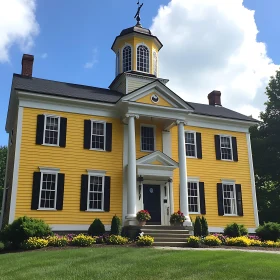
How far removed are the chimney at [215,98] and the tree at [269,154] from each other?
983 centimetres

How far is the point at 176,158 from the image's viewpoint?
70.5ft

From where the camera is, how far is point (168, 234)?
17.1 m

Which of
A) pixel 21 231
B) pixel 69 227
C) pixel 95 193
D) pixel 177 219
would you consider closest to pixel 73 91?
pixel 95 193

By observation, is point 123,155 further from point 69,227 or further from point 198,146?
point 198,146

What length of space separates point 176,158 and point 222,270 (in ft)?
38.8

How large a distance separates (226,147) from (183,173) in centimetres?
Result: 485

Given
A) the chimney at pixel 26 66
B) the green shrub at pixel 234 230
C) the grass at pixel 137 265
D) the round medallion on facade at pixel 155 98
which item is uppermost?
the chimney at pixel 26 66

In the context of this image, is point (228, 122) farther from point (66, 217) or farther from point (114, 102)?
point (66, 217)

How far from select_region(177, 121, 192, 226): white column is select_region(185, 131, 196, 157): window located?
1.61 metres

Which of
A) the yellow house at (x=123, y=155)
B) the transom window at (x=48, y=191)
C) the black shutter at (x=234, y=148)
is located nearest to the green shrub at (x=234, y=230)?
the yellow house at (x=123, y=155)

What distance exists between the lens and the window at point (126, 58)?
78.9ft

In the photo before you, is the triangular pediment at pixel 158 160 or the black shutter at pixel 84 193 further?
the triangular pediment at pixel 158 160

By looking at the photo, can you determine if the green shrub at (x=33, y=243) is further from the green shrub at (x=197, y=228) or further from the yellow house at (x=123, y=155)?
the green shrub at (x=197, y=228)

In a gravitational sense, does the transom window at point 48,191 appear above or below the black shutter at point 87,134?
below
